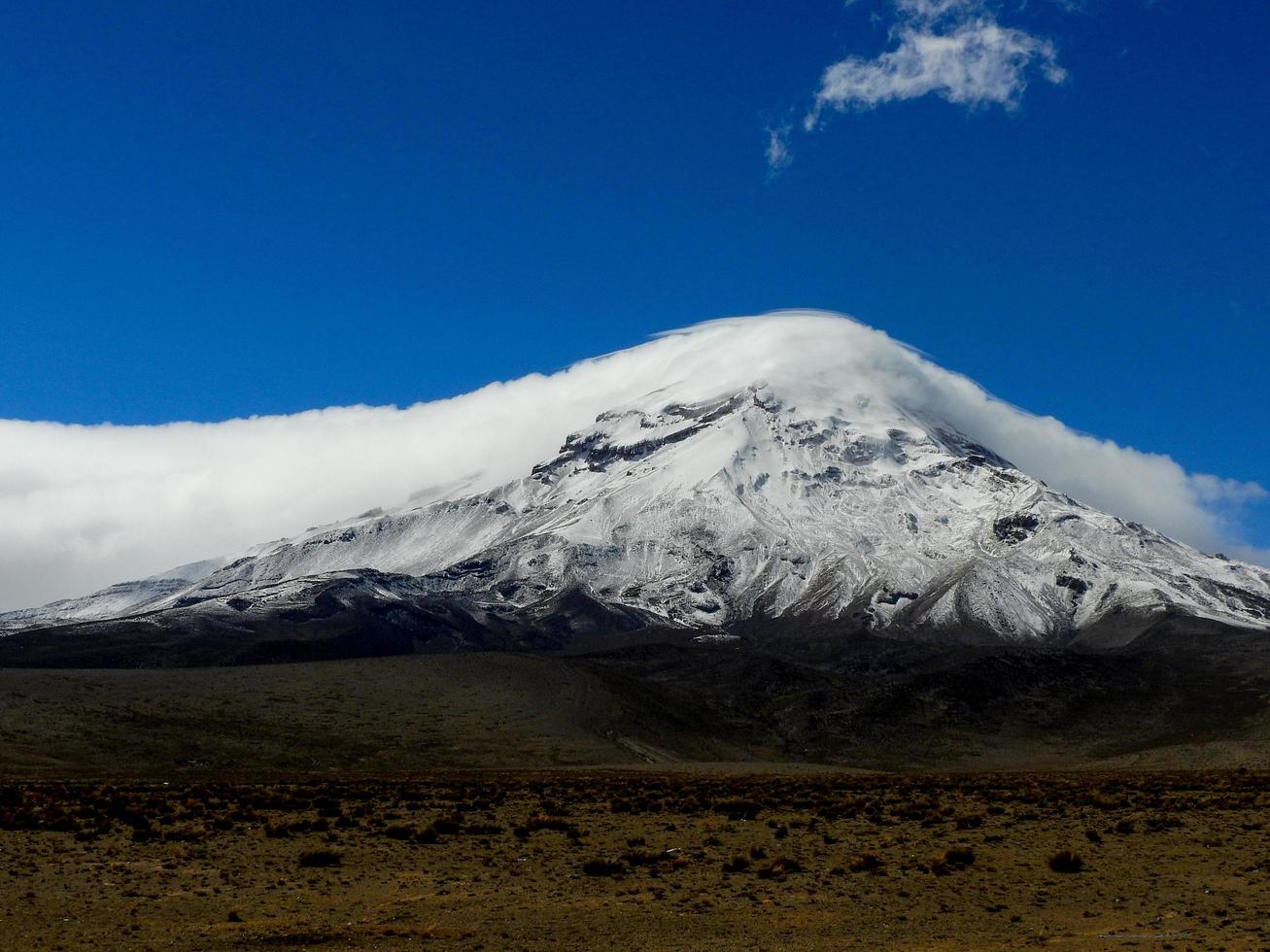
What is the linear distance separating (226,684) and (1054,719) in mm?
99840

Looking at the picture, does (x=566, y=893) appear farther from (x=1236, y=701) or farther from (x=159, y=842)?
(x=1236, y=701)

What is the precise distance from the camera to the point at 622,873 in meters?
28.3

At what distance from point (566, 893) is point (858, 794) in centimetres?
2729

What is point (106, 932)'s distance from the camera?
→ 2194 cm

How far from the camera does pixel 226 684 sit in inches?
4119

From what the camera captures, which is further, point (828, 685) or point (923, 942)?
point (828, 685)

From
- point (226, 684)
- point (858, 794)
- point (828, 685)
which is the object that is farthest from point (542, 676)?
point (858, 794)

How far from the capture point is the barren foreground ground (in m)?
22.4

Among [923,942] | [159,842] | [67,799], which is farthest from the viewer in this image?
[67,799]

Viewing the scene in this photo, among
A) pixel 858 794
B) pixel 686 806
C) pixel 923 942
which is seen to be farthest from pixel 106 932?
pixel 858 794

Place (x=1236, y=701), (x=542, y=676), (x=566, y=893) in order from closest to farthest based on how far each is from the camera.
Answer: (x=566, y=893)
(x=542, y=676)
(x=1236, y=701)

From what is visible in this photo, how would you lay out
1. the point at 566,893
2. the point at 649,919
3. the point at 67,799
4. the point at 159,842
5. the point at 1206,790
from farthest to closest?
the point at 1206,790
the point at 67,799
the point at 159,842
the point at 566,893
the point at 649,919

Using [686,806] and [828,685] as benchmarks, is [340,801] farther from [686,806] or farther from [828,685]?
[828,685]

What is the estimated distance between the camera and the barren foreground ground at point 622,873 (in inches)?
883
